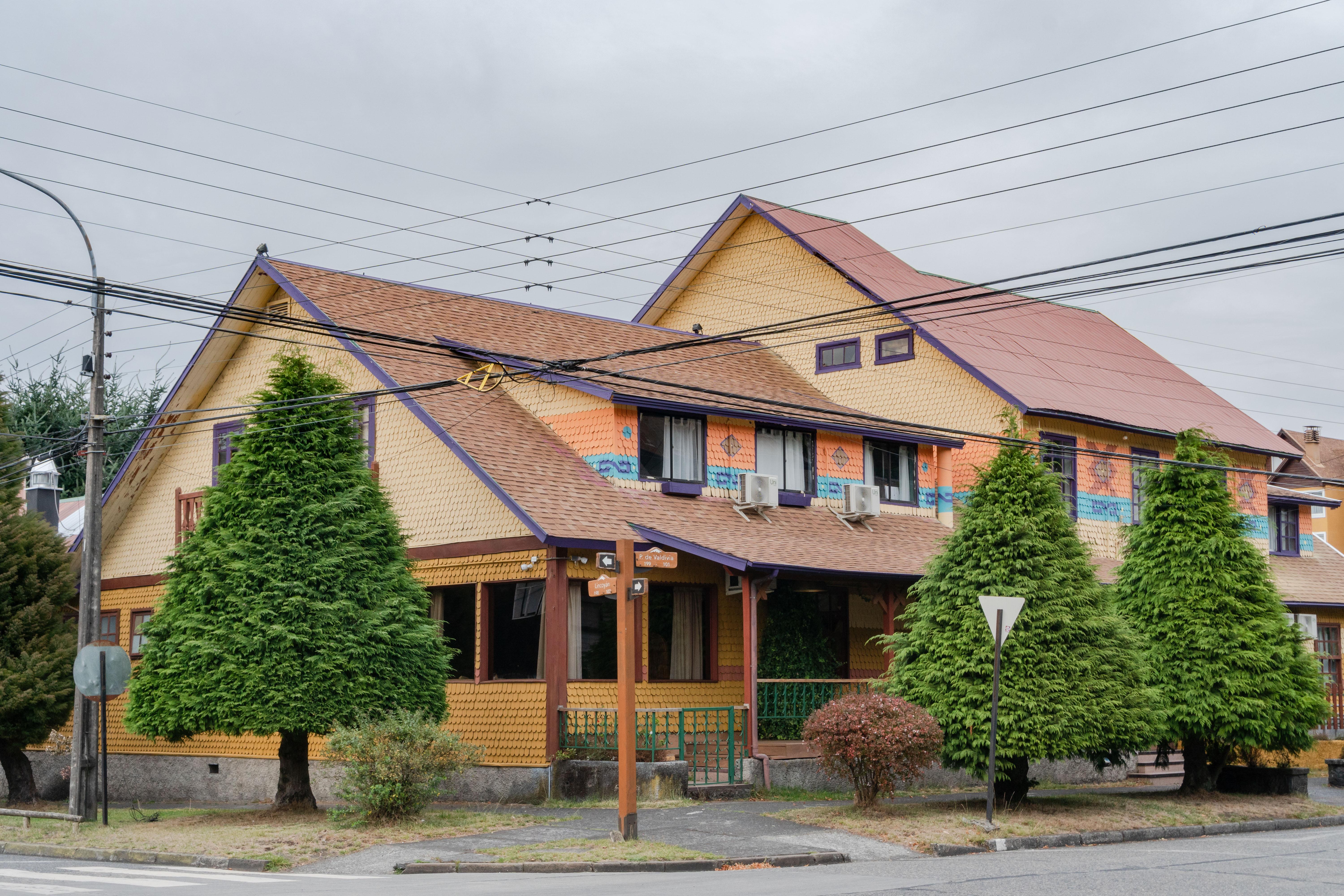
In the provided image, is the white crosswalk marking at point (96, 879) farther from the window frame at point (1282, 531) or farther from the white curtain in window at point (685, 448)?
the window frame at point (1282, 531)

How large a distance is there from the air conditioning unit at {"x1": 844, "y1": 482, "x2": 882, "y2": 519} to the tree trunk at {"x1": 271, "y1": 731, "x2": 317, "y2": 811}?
11501 mm

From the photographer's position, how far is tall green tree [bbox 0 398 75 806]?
23.2 metres

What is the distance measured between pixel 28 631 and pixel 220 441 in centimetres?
529

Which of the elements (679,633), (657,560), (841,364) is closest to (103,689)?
(657,560)

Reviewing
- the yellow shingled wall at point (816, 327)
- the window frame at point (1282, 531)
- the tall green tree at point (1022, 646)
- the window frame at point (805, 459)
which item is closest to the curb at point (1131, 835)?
the tall green tree at point (1022, 646)

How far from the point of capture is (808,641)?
25.1 m

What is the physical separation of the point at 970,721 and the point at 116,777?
18871 millimetres

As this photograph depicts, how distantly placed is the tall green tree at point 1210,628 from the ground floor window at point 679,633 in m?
6.98

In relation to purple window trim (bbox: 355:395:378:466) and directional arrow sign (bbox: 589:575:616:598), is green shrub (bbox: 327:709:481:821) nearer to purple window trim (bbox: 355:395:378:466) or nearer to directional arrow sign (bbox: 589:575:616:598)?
directional arrow sign (bbox: 589:575:616:598)

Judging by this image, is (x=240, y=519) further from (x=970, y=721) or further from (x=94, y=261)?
(x=970, y=721)

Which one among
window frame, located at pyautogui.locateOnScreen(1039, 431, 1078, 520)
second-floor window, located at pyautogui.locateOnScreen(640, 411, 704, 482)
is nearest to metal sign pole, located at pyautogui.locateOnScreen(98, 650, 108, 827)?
second-floor window, located at pyautogui.locateOnScreen(640, 411, 704, 482)

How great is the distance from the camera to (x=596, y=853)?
14750 mm

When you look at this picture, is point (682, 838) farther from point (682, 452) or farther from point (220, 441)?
point (220, 441)

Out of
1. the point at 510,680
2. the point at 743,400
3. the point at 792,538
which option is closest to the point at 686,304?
the point at 743,400
